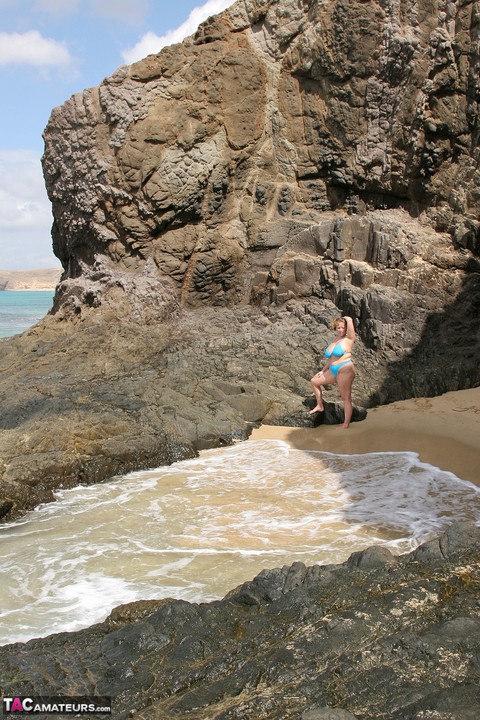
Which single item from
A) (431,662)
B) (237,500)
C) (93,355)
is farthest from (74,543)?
(93,355)

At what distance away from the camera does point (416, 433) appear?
26.6 feet

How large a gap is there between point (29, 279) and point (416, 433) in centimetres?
9432

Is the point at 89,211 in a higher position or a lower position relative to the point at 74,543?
higher

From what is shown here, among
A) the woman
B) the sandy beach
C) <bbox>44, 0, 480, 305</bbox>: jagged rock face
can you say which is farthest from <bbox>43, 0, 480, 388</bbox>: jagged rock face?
the sandy beach

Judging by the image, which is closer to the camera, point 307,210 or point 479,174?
point 479,174

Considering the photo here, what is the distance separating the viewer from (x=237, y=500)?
633 cm

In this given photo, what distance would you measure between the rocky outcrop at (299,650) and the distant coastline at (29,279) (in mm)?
85277

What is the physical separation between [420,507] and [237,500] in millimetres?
1652

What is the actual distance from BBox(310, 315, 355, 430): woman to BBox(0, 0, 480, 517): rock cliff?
19.5 inches

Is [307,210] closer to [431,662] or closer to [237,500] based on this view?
[237,500]

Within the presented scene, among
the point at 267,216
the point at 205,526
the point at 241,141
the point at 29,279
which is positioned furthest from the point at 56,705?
the point at 29,279

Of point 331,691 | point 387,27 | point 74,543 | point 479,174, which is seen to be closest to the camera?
point 331,691

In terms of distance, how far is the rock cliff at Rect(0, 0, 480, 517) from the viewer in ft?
31.9

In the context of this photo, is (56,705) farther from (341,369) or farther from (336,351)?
(336,351)
